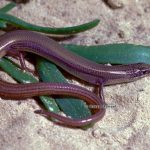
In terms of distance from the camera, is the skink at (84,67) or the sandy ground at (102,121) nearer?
the sandy ground at (102,121)

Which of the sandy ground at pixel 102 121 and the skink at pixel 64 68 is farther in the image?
the skink at pixel 64 68

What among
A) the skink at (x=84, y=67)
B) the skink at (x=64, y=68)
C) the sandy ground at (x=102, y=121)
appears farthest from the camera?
the skink at (x=84, y=67)

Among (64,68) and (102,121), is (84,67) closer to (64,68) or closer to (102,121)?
(64,68)

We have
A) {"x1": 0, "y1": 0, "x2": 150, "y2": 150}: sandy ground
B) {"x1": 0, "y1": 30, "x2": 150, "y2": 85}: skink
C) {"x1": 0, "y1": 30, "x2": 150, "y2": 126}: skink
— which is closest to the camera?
{"x1": 0, "y1": 0, "x2": 150, "y2": 150}: sandy ground

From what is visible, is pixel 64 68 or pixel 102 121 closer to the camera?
pixel 102 121

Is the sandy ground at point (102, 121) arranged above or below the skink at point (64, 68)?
below

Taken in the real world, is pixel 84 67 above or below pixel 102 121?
above

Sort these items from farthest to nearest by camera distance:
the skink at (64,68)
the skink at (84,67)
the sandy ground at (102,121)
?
the skink at (84,67) < the skink at (64,68) < the sandy ground at (102,121)

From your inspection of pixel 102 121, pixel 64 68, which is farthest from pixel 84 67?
pixel 102 121

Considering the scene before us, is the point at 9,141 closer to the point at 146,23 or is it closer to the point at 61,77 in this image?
the point at 61,77

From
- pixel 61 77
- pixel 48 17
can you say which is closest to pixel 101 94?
pixel 61 77

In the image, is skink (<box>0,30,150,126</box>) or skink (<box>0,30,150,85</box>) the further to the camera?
skink (<box>0,30,150,85</box>)
